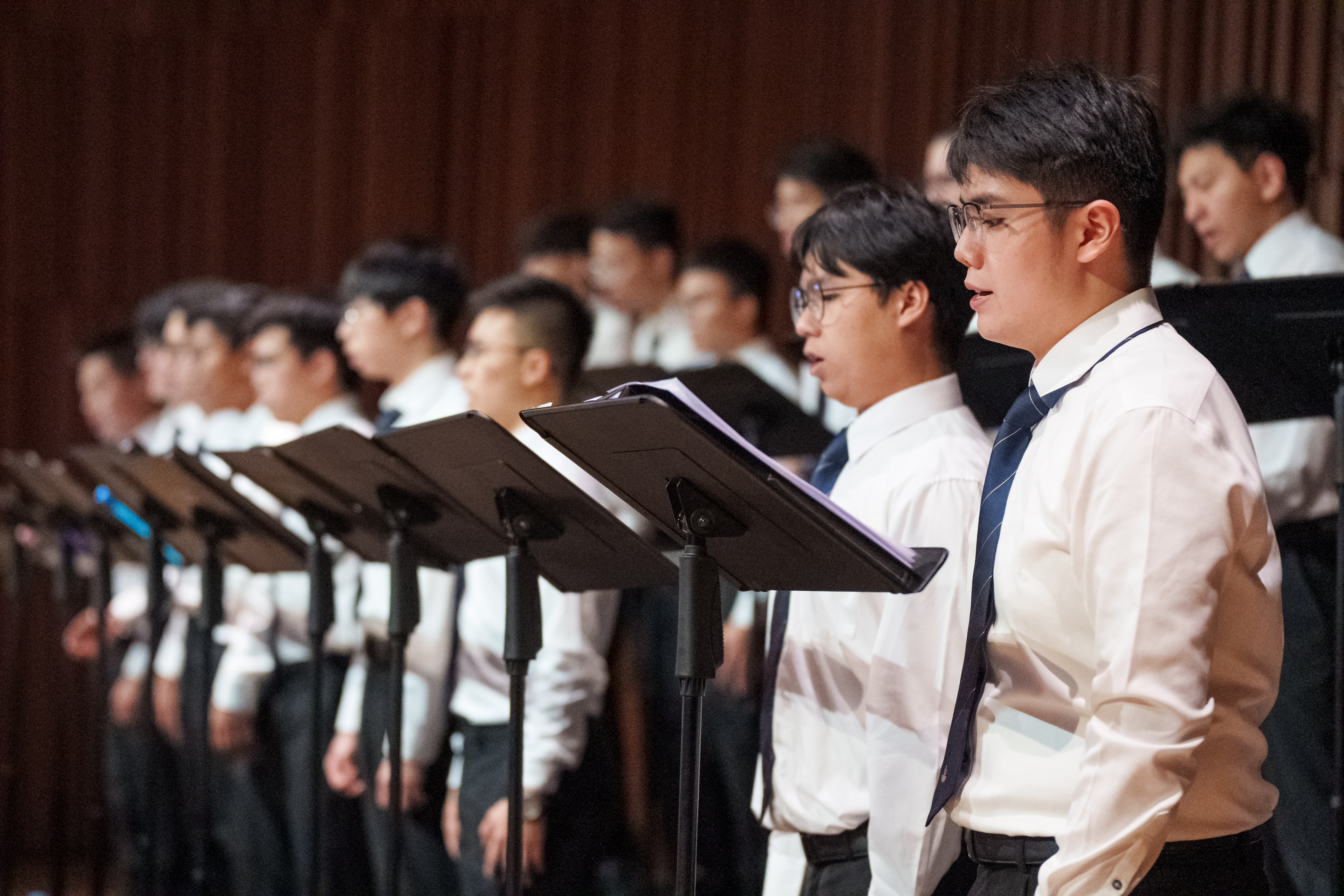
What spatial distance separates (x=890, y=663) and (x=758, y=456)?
44 centimetres

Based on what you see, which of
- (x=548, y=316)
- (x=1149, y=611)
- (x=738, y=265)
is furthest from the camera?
(x=738, y=265)

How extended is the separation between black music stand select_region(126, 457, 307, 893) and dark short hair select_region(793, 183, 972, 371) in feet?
4.55

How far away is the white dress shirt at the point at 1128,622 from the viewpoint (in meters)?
1.38

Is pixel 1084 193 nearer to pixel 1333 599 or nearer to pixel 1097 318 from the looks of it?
pixel 1097 318

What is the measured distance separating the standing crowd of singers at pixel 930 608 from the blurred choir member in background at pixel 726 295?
31mm

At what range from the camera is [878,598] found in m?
2.07

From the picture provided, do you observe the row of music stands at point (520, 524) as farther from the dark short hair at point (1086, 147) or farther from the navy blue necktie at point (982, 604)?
the dark short hair at point (1086, 147)

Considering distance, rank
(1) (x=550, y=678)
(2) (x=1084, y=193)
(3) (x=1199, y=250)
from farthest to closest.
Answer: (3) (x=1199, y=250) → (1) (x=550, y=678) → (2) (x=1084, y=193)

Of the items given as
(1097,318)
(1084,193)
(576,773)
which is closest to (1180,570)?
(1097,318)

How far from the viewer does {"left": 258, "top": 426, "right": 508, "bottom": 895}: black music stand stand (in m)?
2.45

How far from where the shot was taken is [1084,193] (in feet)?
5.25

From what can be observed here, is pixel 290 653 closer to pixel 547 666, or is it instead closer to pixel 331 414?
pixel 331 414

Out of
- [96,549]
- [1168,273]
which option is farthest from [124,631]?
[1168,273]

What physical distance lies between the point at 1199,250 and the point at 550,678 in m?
2.57
